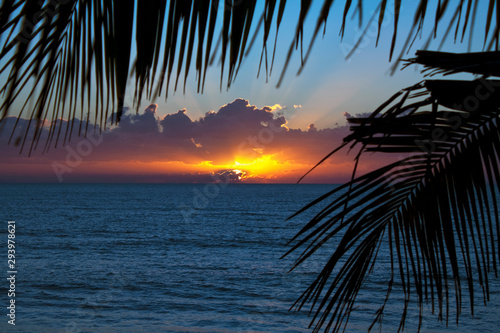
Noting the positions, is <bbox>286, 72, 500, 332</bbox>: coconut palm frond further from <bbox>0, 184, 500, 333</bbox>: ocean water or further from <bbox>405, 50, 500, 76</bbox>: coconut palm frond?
<bbox>0, 184, 500, 333</bbox>: ocean water

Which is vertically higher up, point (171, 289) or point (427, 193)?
point (427, 193)

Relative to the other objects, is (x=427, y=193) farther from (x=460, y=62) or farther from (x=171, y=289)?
(x=171, y=289)

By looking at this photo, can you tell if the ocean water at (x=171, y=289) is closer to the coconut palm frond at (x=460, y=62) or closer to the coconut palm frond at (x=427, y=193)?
the coconut palm frond at (x=427, y=193)

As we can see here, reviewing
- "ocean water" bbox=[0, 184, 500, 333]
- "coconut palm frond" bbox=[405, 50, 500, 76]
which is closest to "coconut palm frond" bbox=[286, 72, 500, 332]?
"coconut palm frond" bbox=[405, 50, 500, 76]

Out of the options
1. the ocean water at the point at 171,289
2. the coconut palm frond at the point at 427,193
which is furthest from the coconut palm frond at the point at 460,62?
the ocean water at the point at 171,289

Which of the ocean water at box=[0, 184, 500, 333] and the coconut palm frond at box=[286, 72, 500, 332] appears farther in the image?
the ocean water at box=[0, 184, 500, 333]

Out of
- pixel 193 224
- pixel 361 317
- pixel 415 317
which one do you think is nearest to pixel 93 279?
pixel 361 317

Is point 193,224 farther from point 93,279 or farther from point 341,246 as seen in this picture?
point 341,246

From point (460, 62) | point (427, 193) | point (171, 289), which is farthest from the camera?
point (171, 289)

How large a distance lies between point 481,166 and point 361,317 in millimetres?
12010

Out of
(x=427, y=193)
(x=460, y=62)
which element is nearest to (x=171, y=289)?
(x=427, y=193)

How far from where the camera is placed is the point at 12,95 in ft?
1.87

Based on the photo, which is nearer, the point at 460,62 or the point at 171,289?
the point at 460,62

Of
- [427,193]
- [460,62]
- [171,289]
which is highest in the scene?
[460,62]
